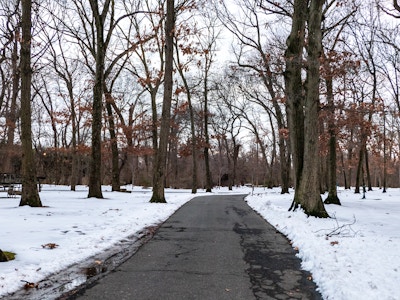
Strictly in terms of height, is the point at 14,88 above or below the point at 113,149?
above

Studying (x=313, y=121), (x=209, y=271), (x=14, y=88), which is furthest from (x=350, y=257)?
(x=14, y=88)

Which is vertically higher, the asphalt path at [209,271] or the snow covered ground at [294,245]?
the snow covered ground at [294,245]

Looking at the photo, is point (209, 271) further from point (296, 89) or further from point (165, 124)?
point (165, 124)

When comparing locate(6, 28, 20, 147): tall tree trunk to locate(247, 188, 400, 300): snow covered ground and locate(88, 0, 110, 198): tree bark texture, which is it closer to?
locate(88, 0, 110, 198): tree bark texture

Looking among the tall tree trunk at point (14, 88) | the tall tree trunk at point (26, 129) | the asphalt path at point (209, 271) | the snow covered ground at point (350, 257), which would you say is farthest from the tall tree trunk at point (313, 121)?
the tall tree trunk at point (14, 88)

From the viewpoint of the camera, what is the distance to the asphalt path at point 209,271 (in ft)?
14.7

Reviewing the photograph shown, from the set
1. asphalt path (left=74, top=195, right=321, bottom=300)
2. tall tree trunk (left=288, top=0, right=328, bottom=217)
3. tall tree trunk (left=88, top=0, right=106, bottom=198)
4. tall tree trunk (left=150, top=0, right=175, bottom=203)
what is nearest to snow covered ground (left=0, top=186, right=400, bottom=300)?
asphalt path (left=74, top=195, right=321, bottom=300)

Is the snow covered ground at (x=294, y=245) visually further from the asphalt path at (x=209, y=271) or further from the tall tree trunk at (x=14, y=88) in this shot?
the tall tree trunk at (x=14, y=88)

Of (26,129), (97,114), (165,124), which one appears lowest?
(26,129)

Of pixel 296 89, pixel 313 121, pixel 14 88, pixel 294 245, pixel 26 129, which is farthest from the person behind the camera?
pixel 14 88

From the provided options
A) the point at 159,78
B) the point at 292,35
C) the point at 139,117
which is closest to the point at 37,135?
the point at 139,117

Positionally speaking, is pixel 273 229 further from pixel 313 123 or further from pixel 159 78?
pixel 159 78

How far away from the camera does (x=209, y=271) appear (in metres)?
5.52

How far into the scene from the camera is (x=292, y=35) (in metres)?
14.5
